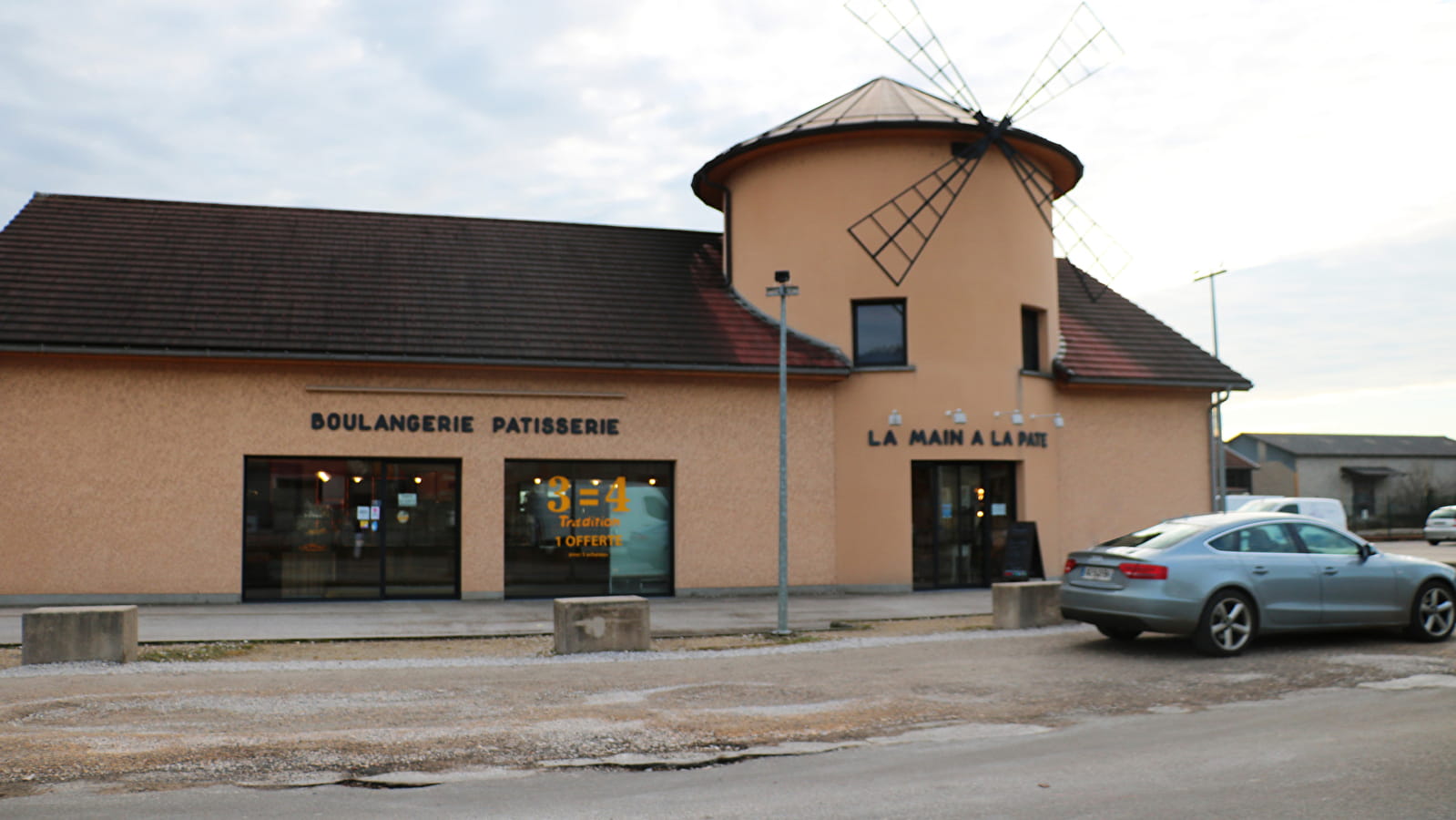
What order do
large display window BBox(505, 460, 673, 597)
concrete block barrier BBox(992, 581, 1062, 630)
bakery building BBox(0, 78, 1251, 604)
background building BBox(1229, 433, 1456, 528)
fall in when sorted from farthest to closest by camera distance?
background building BBox(1229, 433, 1456, 528) → large display window BBox(505, 460, 673, 597) → bakery building BBox(0, 78, 1251, 604) → concrete block barrier BBox(992, 581, 1062, 630)

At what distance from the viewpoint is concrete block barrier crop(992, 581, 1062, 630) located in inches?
A: 562

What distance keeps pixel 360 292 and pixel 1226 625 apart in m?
13.7

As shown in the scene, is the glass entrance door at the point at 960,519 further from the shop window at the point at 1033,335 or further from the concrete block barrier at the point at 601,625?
the concrete block barrier at the point at 601,625

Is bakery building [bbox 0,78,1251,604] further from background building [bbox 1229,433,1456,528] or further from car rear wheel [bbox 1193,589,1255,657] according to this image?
background building [bbox 1229,433,1456,528]

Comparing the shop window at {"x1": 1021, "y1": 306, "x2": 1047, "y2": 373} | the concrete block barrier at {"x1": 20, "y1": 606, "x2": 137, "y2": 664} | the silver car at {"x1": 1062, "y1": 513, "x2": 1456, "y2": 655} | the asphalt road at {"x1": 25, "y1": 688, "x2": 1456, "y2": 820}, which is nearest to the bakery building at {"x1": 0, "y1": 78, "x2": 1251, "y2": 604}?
the shop window at {"x1": 1021, "y1": 306, "x2": 1047, "y2": 373}

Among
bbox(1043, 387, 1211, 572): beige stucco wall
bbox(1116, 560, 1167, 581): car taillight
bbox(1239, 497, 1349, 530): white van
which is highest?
bbox(1043, 387, 1211, 572): beige stucco wall

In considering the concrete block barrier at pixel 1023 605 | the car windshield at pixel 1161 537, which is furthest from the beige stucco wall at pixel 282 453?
the car windshield at pixel 1161 537

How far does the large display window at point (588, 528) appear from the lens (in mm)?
17797

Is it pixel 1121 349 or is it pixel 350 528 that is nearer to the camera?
pixel 350 528

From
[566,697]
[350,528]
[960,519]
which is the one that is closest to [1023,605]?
[960,519]

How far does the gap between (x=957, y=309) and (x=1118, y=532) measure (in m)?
5.69

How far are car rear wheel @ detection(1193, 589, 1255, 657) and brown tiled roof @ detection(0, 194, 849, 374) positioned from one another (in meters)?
8.17

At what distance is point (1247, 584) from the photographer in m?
11.7

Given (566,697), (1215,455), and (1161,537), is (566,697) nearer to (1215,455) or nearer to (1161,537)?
(1161,537)
